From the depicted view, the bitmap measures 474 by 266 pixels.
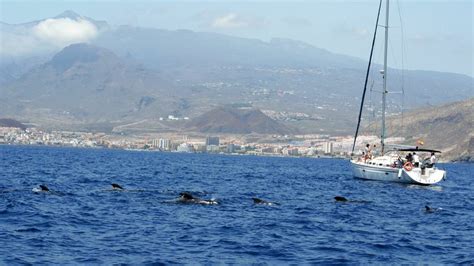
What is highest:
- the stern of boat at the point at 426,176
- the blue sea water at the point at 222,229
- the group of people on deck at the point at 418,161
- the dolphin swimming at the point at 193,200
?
the group of people on deck at the point at 418,161

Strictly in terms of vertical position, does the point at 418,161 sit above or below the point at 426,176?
above

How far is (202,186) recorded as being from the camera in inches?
3036

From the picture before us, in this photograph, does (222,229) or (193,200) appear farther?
(193,200)

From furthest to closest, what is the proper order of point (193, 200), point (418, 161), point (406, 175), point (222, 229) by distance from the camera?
point (418, 161), point (406, 175), point (193, 200), point (222, 229)

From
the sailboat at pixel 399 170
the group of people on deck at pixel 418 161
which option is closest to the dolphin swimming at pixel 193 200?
the sailboat at pixel 399 170

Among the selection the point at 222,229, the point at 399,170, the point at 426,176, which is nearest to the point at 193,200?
the point at 222,229

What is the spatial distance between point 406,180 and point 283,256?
2059 inches

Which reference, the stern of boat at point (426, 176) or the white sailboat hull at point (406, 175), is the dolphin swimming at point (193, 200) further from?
the stern of boat at point (426, 176)

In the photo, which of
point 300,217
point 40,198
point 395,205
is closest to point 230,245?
point 300,217

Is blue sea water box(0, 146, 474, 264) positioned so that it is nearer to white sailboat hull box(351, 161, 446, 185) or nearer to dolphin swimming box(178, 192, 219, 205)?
dolphin swimming box(178, 192, 219, 205)

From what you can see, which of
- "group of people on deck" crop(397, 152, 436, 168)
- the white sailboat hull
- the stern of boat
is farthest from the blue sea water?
"group of people on deck" crop(397, 152, 436, 168)

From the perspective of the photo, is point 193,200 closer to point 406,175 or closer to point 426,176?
point 406,175

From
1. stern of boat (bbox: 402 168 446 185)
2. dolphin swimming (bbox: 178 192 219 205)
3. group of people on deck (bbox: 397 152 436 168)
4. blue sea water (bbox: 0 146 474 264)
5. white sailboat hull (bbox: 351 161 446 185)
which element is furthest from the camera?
group of people on deck (bbox: 397 152 436 168)

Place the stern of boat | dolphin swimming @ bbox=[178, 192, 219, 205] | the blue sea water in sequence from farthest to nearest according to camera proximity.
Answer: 1. the stern of boat
2. dolphin swimming @ bbox=[178, 192, 219, 205]
3. the blue sea water
